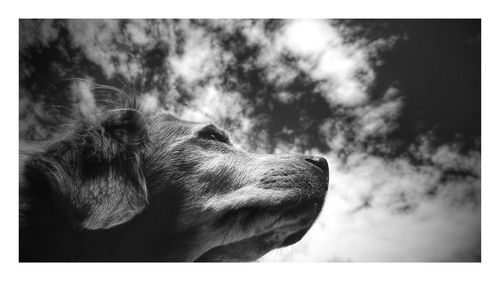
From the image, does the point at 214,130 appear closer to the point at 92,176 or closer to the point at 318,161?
the point at 318,161

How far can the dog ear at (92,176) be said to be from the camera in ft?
7.40

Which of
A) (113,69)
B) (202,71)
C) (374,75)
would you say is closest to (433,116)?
(374,75)

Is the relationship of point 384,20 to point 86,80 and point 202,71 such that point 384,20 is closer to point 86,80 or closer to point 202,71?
point 202,71

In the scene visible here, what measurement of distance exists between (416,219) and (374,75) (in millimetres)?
1336

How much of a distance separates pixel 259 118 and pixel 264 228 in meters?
1.29

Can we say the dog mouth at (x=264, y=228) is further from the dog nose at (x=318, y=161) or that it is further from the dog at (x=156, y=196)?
the dog nose at (x=318, y=161)

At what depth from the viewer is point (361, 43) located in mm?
3645

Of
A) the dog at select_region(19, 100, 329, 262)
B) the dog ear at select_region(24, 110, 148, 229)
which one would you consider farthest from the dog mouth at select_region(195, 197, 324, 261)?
the dog ear at select_region(24, 110, 148, 229)

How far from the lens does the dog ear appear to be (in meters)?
2.26

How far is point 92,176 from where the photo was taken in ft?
7.75

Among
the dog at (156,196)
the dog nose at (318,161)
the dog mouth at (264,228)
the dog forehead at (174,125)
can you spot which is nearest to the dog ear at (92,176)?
the dog at (156,196)

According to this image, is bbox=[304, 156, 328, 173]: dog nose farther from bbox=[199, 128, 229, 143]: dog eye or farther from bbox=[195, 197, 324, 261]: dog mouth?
bbox=[199, 128, 229, 143]: dog eye

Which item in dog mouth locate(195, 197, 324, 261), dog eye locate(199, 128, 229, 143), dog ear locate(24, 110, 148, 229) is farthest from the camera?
dog eye locate(199, 128, 229, 143)

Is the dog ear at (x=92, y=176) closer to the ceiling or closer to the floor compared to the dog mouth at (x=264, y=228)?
closer to the ceiling
